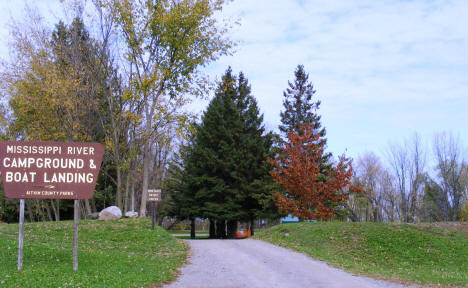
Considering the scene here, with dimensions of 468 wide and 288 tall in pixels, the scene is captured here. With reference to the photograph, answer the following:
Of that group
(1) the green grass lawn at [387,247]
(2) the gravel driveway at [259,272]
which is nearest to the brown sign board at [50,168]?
(2) the gravel driveway at [259,272]

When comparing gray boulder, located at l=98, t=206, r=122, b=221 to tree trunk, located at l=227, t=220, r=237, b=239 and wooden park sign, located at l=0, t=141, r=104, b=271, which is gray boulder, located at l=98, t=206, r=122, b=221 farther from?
tree trunk, located at l=227, t=220, r=237, b=239

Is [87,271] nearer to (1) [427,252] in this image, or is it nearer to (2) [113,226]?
(2) [113,226]

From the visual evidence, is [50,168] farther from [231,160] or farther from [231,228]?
[231,228]

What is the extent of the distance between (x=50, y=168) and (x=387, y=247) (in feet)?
42.9

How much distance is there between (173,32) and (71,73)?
20.8 feet

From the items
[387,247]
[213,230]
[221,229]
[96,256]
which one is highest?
[96,256]

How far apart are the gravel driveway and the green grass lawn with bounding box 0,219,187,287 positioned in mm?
675

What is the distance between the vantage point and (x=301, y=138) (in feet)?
78.0

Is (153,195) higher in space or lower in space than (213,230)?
higher

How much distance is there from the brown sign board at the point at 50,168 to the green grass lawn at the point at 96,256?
1.91m

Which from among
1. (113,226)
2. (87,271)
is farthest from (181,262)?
(113,226)

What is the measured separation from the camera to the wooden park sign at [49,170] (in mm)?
10172

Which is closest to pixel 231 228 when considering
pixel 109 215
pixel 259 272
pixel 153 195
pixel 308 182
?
pixel 308 182

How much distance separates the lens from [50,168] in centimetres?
1027
